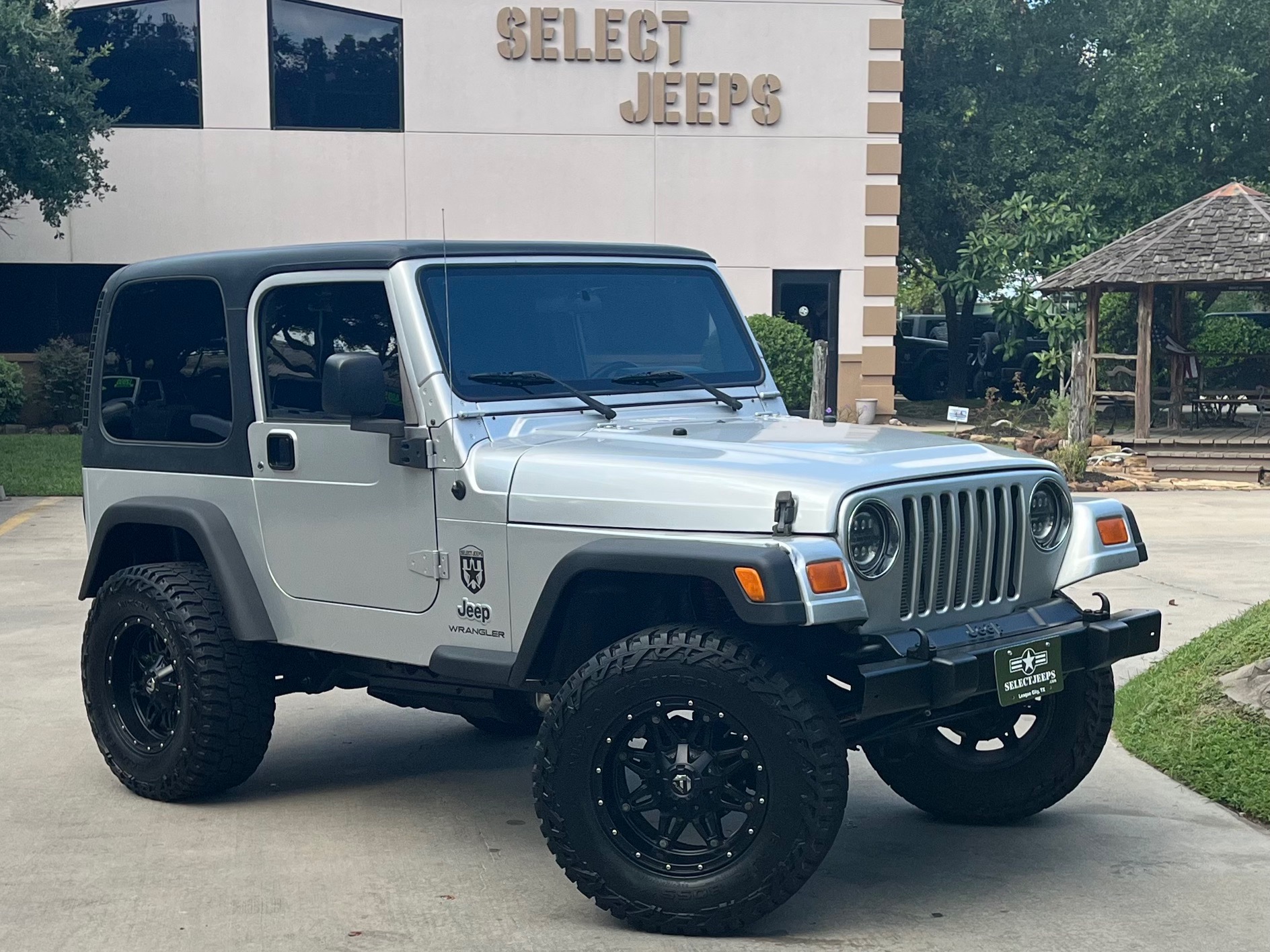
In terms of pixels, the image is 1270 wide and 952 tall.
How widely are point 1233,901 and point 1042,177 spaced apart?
2551cm

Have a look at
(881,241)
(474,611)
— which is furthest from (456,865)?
(881,241)

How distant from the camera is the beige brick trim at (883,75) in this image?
2358cm

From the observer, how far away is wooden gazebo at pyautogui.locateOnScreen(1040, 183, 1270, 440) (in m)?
19.4

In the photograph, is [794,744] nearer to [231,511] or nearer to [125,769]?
[231,511]

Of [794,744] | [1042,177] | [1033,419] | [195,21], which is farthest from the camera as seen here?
[1042,177]

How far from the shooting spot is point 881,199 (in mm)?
23766

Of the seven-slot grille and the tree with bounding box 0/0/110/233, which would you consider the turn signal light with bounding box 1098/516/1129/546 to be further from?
the tree with bounding box 0/0/110/233

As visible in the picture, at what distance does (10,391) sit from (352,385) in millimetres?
18631

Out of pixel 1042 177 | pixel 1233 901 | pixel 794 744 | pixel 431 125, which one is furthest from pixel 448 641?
pixel 1042 177

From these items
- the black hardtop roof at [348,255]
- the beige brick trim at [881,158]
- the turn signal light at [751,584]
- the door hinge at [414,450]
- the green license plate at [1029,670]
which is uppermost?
the beige brick trim at [881,158]

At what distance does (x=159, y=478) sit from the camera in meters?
6.09

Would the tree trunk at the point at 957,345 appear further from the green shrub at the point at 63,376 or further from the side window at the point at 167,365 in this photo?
the side window at the point at 167,365

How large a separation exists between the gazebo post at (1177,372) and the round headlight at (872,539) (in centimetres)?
1740

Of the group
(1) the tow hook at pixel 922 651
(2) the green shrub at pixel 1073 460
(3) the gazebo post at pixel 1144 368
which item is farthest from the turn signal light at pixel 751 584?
(3) the gazebo post at pixel 1144 368
